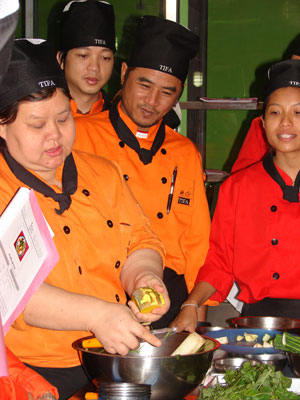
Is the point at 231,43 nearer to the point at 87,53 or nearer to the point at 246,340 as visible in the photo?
the point at 87,53

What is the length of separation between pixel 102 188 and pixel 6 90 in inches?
Answer: 15.9

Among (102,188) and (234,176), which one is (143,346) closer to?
(102,188)

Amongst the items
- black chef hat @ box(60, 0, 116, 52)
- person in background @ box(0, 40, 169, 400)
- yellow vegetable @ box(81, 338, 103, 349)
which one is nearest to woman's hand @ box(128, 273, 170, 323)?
person in background @ box(0, 40, 169, 400)

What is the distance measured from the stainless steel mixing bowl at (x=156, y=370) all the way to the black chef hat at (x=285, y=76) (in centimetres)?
121

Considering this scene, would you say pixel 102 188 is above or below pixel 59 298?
above

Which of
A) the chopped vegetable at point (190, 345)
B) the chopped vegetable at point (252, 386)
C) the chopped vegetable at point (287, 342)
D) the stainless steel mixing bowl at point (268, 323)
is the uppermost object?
the chopped vegetable at point (190, 345)

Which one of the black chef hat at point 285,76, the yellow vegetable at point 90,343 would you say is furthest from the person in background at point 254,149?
the yellow vegetable at point 90,343

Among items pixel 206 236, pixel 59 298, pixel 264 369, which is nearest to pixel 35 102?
pixel 59 298

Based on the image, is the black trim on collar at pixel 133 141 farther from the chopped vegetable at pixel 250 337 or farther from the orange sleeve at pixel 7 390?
the orange sleeve at pixel 7 390

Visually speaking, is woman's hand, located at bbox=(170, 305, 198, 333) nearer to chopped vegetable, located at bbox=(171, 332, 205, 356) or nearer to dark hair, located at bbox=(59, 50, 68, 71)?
chopped vegetable, located at bbox=(171, 332, 205, 356)

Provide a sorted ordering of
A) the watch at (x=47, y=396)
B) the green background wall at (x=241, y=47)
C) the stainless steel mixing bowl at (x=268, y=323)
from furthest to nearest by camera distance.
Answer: the green background wall at (x=241, y=47) < the stainless steel mixing bowl at (x=268, y=323) < the watch at (x=47, y=396)

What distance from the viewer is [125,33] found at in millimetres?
4691

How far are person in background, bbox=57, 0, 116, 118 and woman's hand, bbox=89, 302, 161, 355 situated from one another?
151 centimetres

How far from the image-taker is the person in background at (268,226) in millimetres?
2131
